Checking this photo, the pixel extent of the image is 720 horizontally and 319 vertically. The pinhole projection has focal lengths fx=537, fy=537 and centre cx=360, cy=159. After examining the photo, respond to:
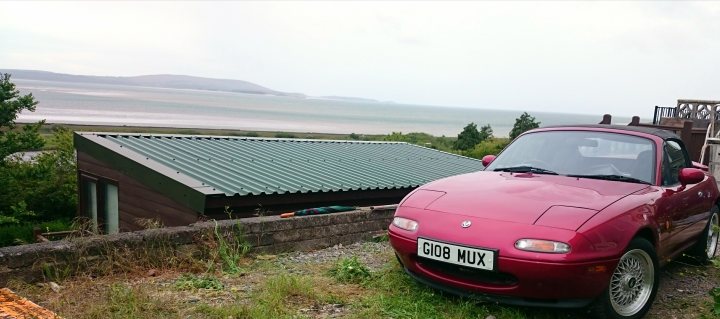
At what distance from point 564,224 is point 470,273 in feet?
2.57

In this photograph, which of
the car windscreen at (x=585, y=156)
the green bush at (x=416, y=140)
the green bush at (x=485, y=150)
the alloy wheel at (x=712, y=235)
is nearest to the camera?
the car windscreen at (x=585, y=156)

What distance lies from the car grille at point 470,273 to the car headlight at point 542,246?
0.26m

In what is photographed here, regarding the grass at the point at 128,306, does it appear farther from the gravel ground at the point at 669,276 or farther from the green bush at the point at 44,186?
the green bush at the point at 44,186

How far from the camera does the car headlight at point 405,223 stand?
4391 millimetres

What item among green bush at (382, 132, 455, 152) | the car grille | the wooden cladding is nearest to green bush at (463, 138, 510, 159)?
green bush at (382, 132, 455, 152)

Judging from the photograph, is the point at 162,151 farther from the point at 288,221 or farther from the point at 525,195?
the point at 525,195

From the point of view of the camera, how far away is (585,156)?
521cm

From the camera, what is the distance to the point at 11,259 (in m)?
4.55

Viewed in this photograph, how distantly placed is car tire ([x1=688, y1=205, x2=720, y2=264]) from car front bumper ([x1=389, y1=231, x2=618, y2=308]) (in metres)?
2.94

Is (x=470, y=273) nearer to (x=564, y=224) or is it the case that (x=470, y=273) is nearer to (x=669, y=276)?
(x=564, y=224)

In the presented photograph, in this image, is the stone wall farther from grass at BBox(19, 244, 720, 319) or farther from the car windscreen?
the car windscreen

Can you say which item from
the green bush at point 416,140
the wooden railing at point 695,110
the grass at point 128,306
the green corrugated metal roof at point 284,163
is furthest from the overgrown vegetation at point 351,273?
the green bush at point 416,140

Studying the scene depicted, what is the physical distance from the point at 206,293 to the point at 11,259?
166 centimetres

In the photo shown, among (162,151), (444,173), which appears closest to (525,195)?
(162,151)
